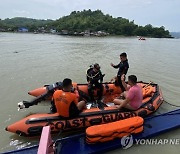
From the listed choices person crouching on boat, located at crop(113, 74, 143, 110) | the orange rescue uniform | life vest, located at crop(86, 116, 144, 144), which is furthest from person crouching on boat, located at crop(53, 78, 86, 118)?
person crouching on boat, located at crop(113, 74, 143, 110)

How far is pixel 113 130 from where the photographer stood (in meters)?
4.67

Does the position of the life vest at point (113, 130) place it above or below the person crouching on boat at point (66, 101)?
below

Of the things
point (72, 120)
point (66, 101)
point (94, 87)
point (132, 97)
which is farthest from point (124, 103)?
point (94, 87)

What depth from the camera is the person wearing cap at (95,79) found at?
6.72 metres

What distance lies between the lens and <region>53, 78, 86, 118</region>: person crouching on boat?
15.7 ft

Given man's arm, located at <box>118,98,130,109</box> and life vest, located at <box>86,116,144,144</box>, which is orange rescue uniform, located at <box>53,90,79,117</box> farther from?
man's arm, located at <box>118,98,130,109</box>

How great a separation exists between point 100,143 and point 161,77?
27.3 feet

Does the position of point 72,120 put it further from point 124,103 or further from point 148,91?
point 148,91

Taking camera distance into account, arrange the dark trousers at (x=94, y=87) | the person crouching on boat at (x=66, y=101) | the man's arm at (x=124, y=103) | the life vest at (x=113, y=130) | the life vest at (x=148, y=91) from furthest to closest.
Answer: the dark trousers at (x=94, y=87) → the life vest at (x=148, y=91) → the man's arm at (x=124, y=103) → the person crouching on boat at (x=66, y=101) → the life vest at (x=113, y=130)

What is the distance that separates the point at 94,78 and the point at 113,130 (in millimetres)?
2427

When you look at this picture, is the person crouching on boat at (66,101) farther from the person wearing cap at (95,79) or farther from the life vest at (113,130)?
the person wearing cap at (95,79)

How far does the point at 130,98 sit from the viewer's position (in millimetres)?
5273

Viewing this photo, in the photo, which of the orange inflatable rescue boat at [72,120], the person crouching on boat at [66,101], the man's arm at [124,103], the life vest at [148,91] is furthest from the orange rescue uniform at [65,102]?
the life vest at [148,91]

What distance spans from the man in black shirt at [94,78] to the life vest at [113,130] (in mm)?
2074
